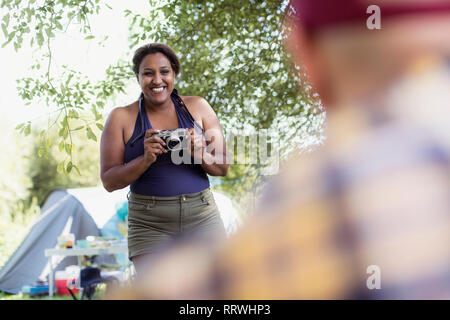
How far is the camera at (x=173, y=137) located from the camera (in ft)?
4.42

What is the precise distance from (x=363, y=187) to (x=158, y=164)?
110cm

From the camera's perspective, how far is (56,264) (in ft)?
17.0

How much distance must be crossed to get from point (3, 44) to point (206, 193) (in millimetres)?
931

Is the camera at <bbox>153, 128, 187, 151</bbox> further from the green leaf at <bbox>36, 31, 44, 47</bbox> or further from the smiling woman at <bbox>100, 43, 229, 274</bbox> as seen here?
the green leaf at <bbox>36, 31, 44, 47</bbox>

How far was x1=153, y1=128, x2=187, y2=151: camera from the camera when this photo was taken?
1.35 m

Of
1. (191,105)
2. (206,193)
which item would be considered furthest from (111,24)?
(206,193)

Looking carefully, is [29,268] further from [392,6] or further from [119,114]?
[392,6]

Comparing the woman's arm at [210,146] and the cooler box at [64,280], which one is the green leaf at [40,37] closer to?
the woman's arm at [210,146]

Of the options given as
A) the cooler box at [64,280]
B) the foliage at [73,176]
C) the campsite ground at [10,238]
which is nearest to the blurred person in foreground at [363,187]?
the cooler box at [64,280]

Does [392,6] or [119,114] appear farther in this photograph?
[119,114]

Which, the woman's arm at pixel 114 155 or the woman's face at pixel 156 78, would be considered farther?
the woman's face at pixel 156 78

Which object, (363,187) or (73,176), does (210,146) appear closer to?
(363,187)

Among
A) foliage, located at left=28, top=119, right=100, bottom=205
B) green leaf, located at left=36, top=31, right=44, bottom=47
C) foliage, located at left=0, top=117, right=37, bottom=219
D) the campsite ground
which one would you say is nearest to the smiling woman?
green leaf, located at left=36, top=31, right=44, bottom=47

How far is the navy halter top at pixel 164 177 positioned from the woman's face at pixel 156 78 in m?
0.10
